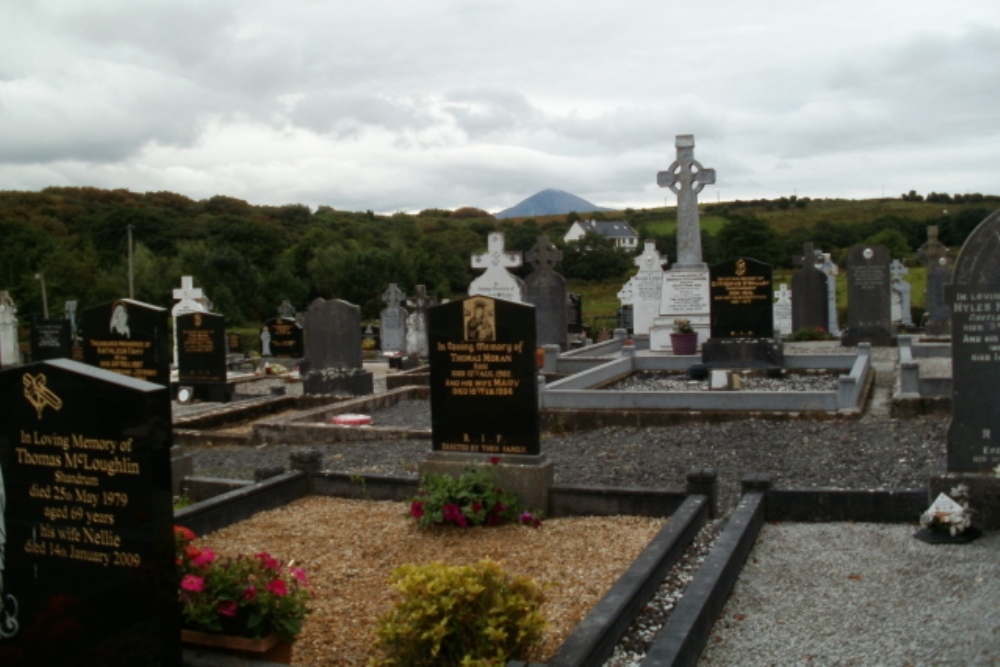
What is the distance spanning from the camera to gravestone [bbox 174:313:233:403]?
57.0 feet

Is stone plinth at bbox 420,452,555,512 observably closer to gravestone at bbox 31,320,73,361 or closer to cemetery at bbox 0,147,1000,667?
cemetery at bbox 0,147,1000,667

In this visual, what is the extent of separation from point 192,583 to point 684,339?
50.4 feet

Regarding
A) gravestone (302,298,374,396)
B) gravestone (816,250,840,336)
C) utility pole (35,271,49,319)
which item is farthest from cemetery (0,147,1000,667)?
utility pole (35,271,49,319)

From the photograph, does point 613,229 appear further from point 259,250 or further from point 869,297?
point 869,297

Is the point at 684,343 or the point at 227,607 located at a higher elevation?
the point at 684,343

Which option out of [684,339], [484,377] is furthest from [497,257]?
[484,377]

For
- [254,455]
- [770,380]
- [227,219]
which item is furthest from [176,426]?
[227,219]

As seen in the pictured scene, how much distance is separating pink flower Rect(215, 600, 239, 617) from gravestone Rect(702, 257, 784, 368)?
42.6 feet

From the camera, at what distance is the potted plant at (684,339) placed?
742 inches

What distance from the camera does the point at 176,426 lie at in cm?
1356

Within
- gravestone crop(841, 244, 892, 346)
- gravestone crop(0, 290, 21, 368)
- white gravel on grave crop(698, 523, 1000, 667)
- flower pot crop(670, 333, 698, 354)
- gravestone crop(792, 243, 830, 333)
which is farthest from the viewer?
gravestone crop(792, 243, 830, 333)

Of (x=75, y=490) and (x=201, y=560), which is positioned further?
(x=201, y=560)

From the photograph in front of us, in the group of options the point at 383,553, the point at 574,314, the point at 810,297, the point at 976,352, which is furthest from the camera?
the point at 574,314

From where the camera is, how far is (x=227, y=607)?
14.7 ft
